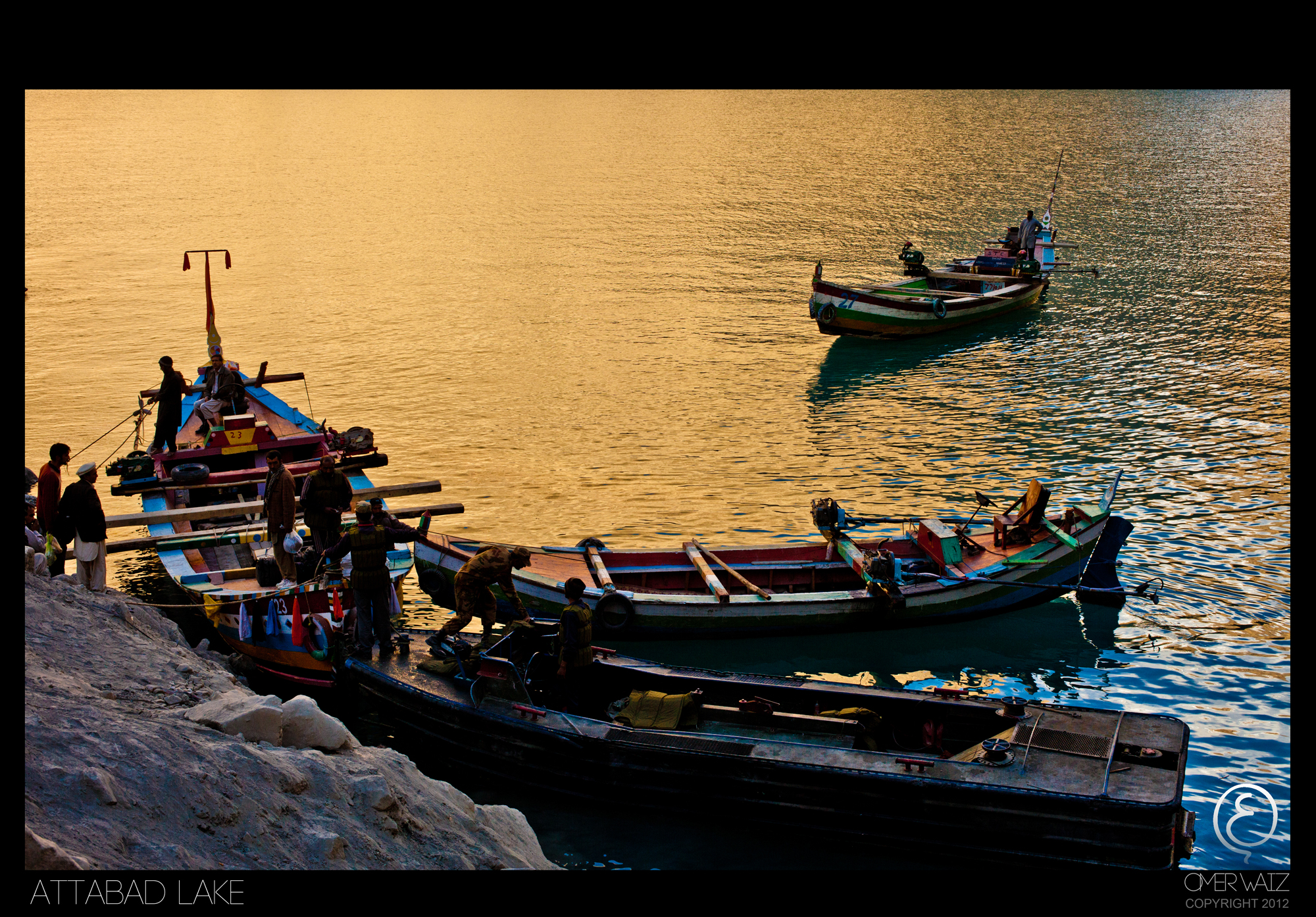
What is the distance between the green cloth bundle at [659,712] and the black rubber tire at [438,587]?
3.68 meters

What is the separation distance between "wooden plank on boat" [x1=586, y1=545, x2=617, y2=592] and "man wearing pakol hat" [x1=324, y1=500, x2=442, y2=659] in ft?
10.2

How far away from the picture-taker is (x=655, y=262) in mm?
42750

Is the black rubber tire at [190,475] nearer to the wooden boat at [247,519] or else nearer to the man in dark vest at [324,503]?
the wooden boat at [247,519]

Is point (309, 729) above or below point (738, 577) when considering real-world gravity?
below

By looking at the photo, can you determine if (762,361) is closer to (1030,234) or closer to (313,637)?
(1030,234)

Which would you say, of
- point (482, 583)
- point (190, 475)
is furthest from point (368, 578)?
point (190, 475)

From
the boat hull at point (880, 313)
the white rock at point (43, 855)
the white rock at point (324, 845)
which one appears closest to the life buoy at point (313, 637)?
the white rock at point (324, 845)

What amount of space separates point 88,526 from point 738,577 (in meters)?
8.27

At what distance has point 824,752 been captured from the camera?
11.3 meters

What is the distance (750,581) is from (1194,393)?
15.6m

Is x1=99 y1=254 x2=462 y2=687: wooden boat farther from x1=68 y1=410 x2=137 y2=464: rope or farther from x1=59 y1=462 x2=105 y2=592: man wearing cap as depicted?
x1=68 y1=410 x2=137 y2=464: rope

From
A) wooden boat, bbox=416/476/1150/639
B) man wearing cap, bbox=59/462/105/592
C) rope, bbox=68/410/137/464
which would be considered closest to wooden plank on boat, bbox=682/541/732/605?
wooden boat, bbox=416/476/1150/639

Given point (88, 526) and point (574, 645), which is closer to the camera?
point (574, 645)

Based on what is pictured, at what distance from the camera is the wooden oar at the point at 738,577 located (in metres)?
15.5
